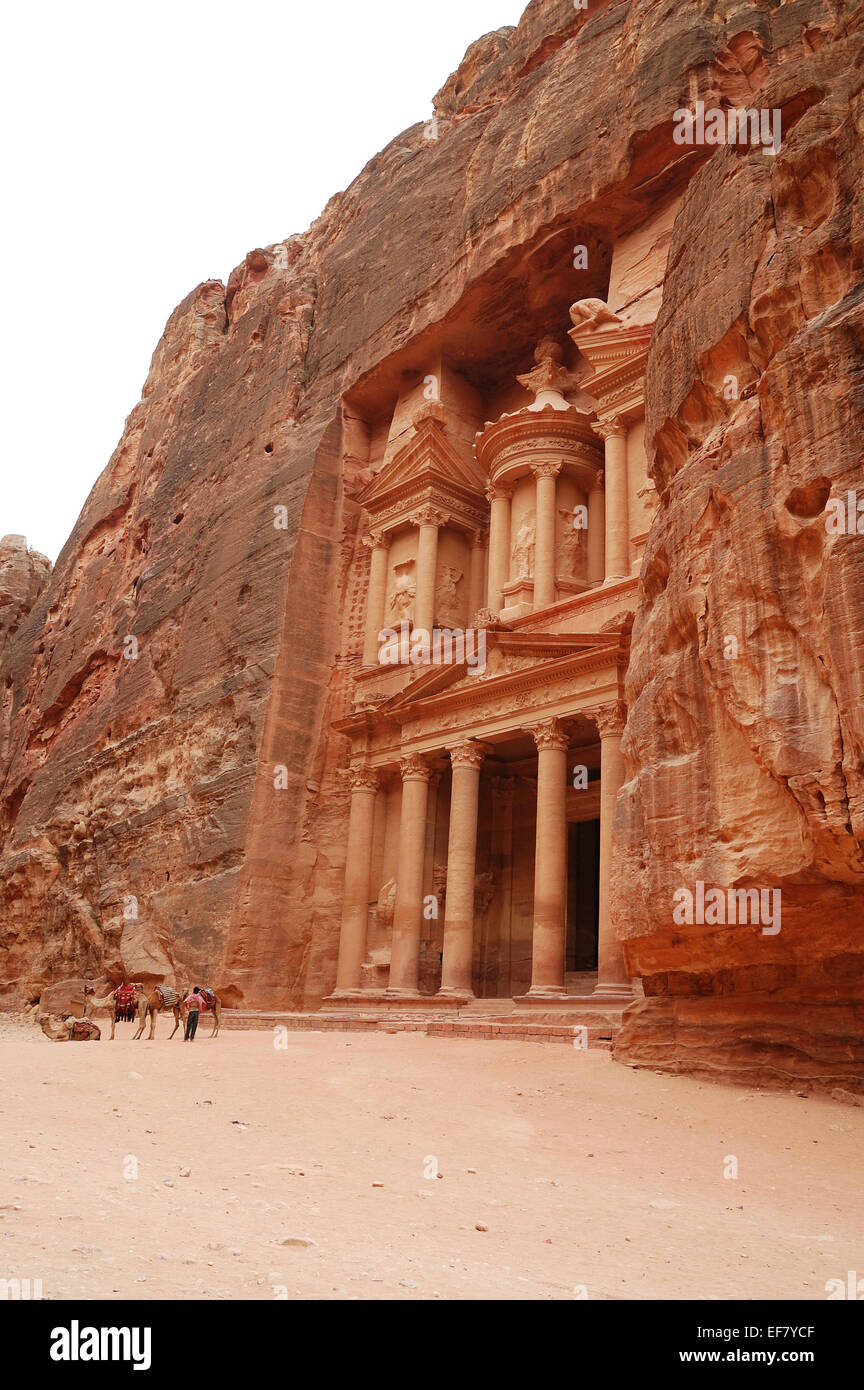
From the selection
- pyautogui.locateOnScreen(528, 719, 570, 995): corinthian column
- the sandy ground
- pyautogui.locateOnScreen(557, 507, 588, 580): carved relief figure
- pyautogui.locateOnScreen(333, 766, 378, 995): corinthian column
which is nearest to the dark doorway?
pyautogui.locateOnScreen(528, 719, 570, 995): corinthian column

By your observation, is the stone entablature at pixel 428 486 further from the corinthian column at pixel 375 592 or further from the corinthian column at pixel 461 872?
the corinthian column at pixel 461 872

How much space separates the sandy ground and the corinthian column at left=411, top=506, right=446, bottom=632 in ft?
54.6

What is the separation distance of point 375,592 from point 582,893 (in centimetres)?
994

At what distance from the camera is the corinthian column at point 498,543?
2756 centimetres

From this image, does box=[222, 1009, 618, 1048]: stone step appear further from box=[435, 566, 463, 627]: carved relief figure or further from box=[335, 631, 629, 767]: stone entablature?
box=[435, 566, 463, 627]: carved relief figure

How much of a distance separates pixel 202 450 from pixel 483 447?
12904mm

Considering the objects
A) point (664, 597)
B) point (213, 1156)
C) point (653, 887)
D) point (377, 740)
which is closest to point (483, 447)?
point (377, 740)

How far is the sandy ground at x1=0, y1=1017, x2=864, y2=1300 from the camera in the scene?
4.86 meters

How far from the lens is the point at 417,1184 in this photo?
23.3 feet

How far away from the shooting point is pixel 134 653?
115 feet

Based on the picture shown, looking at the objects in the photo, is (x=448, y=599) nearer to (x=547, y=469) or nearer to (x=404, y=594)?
(x=404, y=594)

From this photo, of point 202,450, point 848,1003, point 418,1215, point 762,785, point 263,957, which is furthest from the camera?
point 202,450

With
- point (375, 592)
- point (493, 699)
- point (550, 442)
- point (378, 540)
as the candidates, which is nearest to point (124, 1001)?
point (493, 699)

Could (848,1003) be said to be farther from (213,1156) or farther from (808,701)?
(213,1156)
